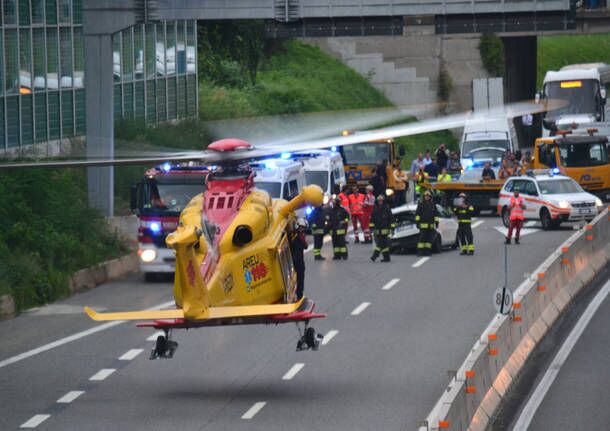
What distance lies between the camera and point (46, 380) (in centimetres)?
2161

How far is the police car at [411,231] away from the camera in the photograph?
3706 centimetres

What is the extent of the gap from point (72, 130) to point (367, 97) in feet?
110

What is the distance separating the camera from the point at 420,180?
47562 millimetres

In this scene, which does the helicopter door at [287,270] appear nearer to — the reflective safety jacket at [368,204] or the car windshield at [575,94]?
the reflective safety jacket at [368,204]

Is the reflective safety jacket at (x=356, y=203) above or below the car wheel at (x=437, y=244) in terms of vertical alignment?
above

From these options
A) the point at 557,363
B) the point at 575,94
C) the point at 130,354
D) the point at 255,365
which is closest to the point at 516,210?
the point at 557,363

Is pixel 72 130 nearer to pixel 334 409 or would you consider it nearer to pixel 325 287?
pixel 325 287

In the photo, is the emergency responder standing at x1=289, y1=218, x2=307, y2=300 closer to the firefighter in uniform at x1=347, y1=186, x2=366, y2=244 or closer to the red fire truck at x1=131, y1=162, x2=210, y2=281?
the red fire truck at x1=131, y1=162, x2=210, y2=281

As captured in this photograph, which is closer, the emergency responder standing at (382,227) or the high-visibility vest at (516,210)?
the emergency responder standing at (382,227)

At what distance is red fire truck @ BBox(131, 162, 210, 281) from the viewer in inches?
1232

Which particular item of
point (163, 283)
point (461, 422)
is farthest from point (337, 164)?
point (461, 422)

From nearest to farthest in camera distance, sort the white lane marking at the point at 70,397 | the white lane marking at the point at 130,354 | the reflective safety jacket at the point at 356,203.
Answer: the white lane marking at the point at 70,397
the white lane marking at the point at 130,354
the reflective safety jacket at the point at 356,203

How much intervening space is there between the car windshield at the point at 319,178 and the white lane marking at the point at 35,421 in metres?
24.8

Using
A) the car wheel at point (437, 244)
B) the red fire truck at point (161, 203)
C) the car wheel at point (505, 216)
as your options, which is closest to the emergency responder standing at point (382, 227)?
the car wheel at point (437, 244)
